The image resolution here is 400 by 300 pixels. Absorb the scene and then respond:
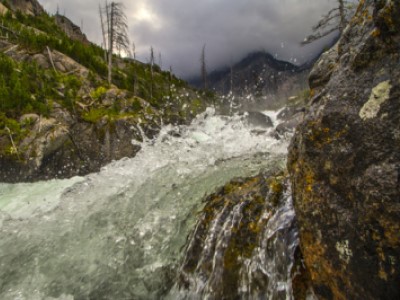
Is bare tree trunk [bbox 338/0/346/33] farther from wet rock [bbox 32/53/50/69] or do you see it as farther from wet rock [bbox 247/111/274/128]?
wet rock [bbox 32/53/50/69]

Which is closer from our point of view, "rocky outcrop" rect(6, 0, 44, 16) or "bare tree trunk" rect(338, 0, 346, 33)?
"bare tree trunk" rect(338, 0, 346, 33)

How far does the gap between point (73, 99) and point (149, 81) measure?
2132 centimetres

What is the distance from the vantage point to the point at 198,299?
13.3 feet

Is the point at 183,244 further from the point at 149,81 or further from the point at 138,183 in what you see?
the point at 149,81

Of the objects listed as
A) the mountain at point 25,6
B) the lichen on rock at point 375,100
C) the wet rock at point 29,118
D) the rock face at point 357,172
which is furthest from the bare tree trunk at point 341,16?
the mountain at point 25,6

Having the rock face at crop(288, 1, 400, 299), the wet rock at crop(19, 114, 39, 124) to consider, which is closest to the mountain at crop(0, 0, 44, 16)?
the wet rock at crop(19, 114, 39, 124)

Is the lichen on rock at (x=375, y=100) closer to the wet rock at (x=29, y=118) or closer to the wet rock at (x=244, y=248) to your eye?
the wet rock at (x=244, y=248)

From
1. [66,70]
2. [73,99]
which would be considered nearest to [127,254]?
[73,99]

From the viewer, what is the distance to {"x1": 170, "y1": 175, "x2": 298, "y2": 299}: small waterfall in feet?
11.9

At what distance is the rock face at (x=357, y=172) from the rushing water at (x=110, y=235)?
1146 mm

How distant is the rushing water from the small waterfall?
0.20 metres

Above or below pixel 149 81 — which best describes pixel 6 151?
below

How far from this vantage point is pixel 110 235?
6.24 meters

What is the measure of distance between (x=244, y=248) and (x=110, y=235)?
10.9 ft
